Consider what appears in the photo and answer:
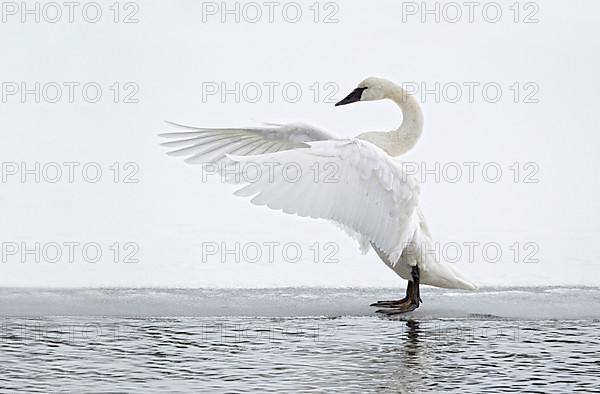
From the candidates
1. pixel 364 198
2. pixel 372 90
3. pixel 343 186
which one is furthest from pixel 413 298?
pixel 372 90

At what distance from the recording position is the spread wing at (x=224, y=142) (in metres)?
9.38

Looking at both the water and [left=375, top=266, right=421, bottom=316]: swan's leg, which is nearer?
the water

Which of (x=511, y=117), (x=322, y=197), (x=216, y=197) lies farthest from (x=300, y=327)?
(x=511, y=117)

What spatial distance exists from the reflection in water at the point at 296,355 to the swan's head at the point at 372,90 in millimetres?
2208

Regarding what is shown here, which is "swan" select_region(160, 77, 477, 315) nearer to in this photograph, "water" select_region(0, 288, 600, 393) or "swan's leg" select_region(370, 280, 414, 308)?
"swan's leg" select_region(370, 280, 414, 308)

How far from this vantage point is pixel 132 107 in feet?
67.4

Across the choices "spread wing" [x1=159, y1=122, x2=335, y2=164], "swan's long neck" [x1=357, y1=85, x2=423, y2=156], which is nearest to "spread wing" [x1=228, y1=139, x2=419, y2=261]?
"swan's long neck" [x1=357, y1=85, x2=423, y2=156]

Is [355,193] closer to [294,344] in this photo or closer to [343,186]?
[343,186]

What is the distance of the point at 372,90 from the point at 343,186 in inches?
76.4

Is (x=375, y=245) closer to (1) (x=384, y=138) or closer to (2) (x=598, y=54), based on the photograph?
(1) (x=384, y=138)

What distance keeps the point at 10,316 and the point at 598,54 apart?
16.6 meters

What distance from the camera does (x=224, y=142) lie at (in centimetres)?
951

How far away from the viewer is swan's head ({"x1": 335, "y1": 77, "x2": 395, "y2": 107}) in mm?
9320

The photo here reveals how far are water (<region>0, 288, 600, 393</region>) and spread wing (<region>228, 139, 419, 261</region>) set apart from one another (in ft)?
2.08
